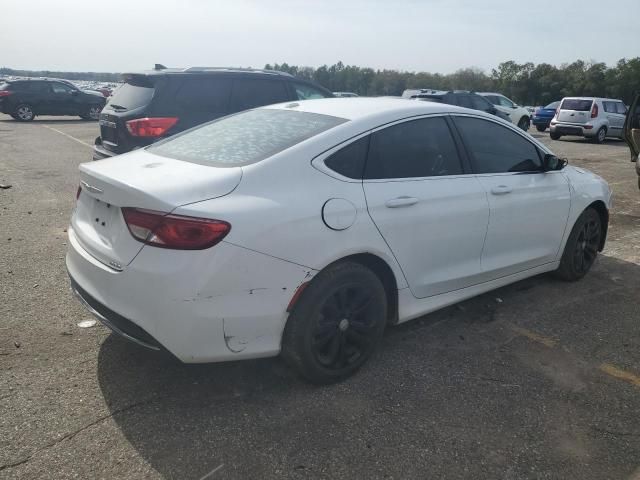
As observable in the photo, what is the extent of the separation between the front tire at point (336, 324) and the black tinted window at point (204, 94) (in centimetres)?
426

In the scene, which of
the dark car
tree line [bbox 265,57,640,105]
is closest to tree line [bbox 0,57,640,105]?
tree line [bbox 265,57,640,105]

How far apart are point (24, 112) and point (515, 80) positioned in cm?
6869

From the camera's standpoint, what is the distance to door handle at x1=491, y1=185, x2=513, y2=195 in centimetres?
380

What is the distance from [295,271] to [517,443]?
4.49ft

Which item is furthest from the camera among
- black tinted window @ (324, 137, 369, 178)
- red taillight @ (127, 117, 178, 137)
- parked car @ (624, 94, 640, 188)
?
parked car @ (624, 94, 640, 188)

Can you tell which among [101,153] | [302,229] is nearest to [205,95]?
[101,153]

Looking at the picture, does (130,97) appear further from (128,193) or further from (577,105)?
(577,105)

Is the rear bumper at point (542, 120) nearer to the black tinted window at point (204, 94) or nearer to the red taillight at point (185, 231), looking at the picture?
the black tinted window at point (204, 94)

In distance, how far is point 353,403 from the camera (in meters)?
2.91

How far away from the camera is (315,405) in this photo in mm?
2879

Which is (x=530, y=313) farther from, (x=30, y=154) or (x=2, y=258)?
(x=30, y=154)

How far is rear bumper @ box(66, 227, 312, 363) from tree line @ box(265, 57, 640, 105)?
44.5 m

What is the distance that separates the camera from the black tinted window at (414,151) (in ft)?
10.6

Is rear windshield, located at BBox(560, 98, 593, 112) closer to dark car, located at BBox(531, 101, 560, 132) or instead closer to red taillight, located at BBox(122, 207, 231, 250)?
dark car, located at BBox(531, 101, 560, 132)
